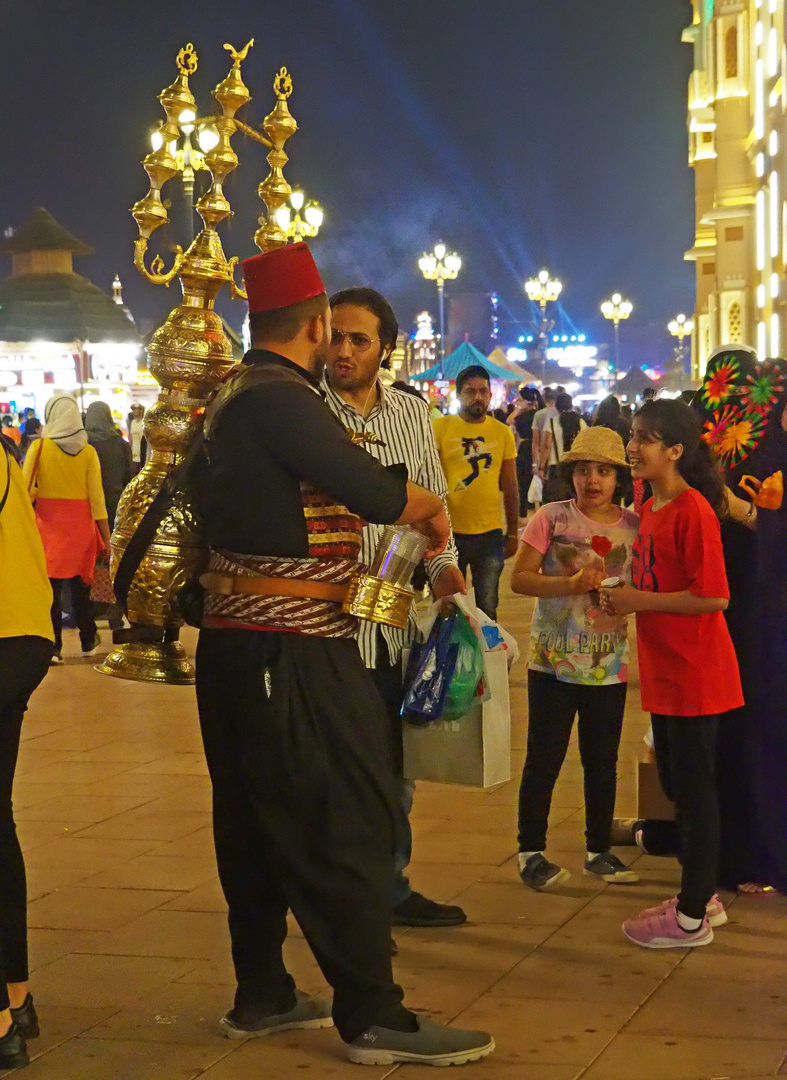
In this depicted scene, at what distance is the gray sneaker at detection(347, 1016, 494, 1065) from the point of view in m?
3.98

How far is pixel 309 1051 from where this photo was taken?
4.13m

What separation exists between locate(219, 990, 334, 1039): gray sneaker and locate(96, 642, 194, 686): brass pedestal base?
5.43m

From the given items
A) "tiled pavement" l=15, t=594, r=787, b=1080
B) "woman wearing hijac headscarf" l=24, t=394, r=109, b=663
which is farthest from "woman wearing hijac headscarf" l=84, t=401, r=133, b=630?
"tiled pavement" l=15, t=594, r=787, b=1080

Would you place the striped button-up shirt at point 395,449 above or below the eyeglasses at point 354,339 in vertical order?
below

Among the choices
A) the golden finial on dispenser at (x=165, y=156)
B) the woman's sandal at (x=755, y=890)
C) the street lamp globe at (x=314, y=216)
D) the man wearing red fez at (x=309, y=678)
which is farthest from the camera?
the street lamp globe at (x=314, y=216)

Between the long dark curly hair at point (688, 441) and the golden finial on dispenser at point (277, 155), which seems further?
the golden finial on dispenser at point (277, 155)

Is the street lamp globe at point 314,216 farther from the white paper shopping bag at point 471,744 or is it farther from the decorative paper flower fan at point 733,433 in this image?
the white paper shopping bag at point 471,744

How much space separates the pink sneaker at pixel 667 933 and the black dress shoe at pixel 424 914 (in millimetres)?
615

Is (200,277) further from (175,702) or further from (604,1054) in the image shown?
(604,1054)

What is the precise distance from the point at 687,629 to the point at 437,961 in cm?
134

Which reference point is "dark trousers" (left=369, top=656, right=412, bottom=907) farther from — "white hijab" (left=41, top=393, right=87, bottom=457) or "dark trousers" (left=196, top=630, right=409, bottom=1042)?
"white hijab" (left=41, top=393, right=87, bottom=457)

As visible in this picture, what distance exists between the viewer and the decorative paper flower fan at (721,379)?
571 centimetres

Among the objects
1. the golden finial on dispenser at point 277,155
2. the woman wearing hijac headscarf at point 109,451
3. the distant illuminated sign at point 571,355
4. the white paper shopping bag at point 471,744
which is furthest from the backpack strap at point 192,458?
the distant illuminated sign at point 571,355

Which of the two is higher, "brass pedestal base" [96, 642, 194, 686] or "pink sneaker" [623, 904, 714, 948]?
"brass pedestal base" [96, 642, 194, 686]
